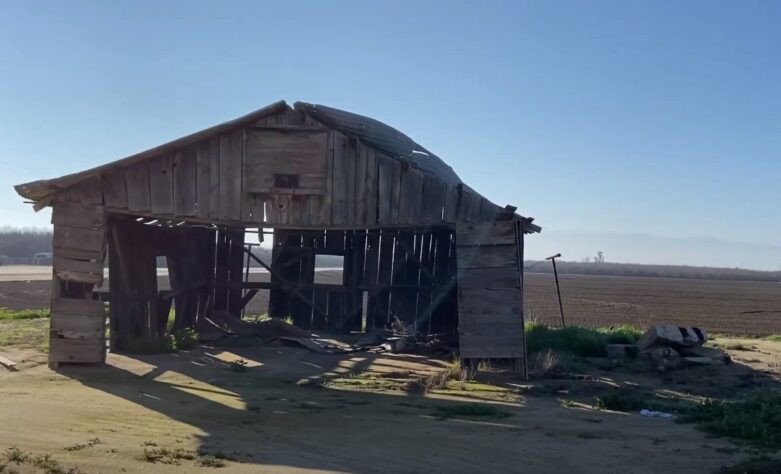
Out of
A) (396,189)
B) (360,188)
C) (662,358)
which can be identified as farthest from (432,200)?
(662,358)

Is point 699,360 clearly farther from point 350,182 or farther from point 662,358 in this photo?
point 350,182

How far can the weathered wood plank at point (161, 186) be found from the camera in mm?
14711

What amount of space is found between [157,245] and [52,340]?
4840 mm

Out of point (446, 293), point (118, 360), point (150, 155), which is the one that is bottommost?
point (118, 360)

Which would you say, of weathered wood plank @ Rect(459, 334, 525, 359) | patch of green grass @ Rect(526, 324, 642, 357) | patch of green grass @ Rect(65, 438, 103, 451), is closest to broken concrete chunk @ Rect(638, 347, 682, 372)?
patch of green grass @ Rect(526, 324, 642, 357)

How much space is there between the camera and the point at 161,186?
14734 millimetres

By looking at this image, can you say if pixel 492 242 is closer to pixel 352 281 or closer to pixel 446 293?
pixel 446 293

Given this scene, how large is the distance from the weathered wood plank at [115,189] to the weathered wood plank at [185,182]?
3.03 ft

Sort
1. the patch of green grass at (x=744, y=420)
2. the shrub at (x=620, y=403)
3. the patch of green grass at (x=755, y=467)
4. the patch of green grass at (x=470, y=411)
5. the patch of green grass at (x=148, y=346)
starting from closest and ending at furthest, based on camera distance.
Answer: the patch of green grass at (x=755, y=467)
the patch of green grass at (x=744, y=420)
the patch of green grass at (x=470, y=411)
the shrub at (x=620, y=403)
the patch of green grass at (x=148, y=346)

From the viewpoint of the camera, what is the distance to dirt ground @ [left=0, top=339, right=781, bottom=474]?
26.3 feet

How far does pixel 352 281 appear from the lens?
23141 millimetres

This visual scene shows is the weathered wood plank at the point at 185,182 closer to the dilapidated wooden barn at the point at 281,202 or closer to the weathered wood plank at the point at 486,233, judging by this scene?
the dilapidated wooden barn at the point at 281,202

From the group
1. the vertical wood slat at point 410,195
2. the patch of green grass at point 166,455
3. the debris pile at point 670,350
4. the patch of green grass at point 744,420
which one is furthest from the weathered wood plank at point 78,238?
the debris pile at point 670,350

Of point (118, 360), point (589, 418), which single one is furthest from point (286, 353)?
point (589, 418)
